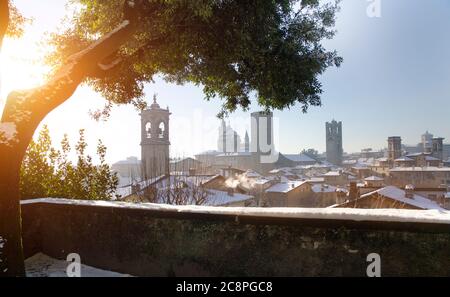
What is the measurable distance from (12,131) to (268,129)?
127 meters

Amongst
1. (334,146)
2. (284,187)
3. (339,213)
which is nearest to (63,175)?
(339,213)

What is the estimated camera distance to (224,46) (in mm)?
6754

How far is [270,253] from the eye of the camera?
5043 millimetres

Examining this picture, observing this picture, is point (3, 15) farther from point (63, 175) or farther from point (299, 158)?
point (299, 158)

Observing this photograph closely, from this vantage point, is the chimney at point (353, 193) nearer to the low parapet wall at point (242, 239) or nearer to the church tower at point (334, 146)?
the low parapet wall at point (242, 239)

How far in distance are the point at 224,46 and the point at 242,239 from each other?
3717 mm

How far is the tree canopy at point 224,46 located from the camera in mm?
6438

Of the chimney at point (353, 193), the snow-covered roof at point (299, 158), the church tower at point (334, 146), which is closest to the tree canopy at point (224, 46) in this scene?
the chimney at point (353, 193)

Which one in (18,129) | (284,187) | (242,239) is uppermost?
(18,129)

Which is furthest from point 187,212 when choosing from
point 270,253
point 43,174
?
point 43,174

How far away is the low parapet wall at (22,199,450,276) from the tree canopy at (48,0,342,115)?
3175 mm

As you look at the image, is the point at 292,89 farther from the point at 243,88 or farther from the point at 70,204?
the point at 70,204

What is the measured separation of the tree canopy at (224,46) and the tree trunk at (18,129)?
1.43 m

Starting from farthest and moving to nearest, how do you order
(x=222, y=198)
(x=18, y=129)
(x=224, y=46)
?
(x=222, y=198) → (x=224, y=46) → (x=18, y=129)
